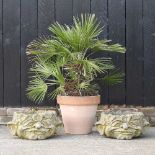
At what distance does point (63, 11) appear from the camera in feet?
22.6

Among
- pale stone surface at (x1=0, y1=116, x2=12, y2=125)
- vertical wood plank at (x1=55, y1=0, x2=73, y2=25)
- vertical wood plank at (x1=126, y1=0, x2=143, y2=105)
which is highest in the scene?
vertical wood plank at (x1=55, y1=0, x2=73, y2=25)

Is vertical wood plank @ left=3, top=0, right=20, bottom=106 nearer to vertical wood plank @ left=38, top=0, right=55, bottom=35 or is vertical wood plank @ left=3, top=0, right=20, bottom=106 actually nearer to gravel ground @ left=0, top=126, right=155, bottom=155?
vertical wood plank @ left=38, top=0, right=55, bottom=35

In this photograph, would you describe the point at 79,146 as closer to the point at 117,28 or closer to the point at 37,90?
the point at 37,90

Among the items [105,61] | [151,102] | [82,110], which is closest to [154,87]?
[151,102]

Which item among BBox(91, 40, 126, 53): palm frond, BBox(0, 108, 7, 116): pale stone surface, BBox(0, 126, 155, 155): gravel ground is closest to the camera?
BBox(0, 126, 155, 155): gravel ground

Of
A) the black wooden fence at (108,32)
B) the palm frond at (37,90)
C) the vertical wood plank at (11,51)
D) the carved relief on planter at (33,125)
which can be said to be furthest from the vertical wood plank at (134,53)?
the vertical wood plank at (11,51)

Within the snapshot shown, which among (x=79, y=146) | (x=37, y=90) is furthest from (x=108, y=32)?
(x=79, y=146)

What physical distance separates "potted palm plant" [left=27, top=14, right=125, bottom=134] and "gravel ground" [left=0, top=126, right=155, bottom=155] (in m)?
0.28

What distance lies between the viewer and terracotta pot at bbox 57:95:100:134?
6191 millimetres

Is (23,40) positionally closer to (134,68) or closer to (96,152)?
(134,68)

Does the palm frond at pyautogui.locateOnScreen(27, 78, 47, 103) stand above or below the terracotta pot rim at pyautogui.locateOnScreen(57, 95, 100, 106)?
above

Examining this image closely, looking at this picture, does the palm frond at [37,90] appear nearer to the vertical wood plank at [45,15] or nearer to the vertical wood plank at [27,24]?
the vertical wood plank at [27,24]

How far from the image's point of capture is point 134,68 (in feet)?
22.6

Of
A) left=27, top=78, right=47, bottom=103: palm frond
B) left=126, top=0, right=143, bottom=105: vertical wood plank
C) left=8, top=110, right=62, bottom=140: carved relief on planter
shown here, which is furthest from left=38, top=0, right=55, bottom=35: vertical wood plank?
left=8, top=110, right=62, bottom=140: carved relief on planter
